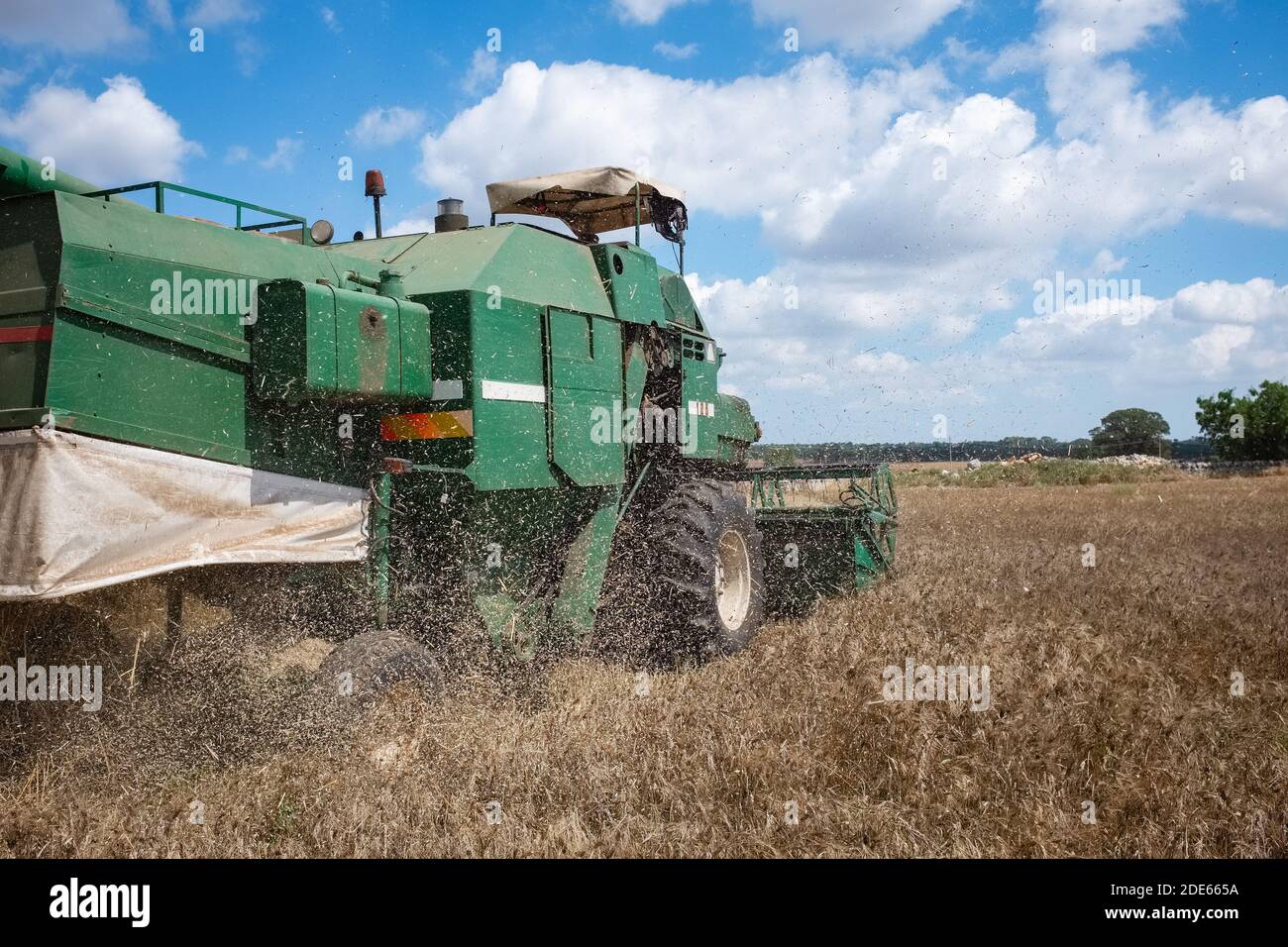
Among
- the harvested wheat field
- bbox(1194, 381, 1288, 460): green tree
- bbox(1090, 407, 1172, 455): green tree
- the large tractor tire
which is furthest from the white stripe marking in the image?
bbox(1090, 407, 1172, 455): green tree

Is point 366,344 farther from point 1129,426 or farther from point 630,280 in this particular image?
point 1129,426

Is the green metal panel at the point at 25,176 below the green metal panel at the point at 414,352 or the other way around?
the other way around

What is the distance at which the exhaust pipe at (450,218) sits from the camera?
5633 millimetres

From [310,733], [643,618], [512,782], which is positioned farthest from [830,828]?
[643,618]

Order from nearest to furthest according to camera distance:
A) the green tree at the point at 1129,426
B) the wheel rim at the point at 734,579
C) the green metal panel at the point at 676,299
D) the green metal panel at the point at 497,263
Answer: the green metal panel at the point at 497,263, the wheel rim at the point at 734,579, the green metal panel at the point at 676,299, the green tree at the point at 1129,426

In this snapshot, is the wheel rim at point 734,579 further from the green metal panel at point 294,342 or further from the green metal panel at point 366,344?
the green metal panel at point 294,342

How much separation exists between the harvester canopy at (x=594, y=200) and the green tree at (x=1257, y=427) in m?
45.5

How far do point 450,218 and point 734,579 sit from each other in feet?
9.88

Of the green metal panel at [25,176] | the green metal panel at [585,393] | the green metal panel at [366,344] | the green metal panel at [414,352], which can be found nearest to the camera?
the green metal panel at [25,176]

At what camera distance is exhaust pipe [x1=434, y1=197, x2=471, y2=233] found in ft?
18.5

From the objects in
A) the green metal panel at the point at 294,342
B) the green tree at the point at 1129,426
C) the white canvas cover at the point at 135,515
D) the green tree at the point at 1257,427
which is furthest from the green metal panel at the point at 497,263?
the green tree at the point at 1129,426

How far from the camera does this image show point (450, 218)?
5648mm

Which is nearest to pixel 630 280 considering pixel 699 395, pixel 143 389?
pixel 699 395
